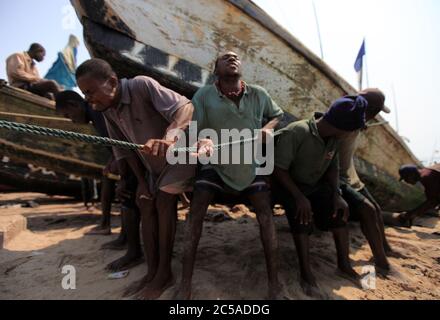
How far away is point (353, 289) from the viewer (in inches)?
93.2

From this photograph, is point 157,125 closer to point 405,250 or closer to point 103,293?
point 103,293

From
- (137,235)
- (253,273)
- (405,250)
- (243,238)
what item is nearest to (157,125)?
(137,235)

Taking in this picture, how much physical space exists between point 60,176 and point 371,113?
589 centimetres

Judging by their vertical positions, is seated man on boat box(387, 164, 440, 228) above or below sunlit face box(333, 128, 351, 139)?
below

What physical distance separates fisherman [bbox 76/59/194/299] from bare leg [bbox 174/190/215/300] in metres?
0.18

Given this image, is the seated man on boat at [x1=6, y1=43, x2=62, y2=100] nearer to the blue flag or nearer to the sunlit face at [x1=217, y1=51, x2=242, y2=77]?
the sunlit face at [x1=217, y1=51, x2=242, y2=77]

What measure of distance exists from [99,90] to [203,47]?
5.60ft

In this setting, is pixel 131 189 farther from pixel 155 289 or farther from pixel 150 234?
pixel 155 289

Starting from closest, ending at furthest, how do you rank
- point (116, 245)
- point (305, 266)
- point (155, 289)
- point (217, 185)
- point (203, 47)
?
point (155, 289) → point (217, 185) → point (305, 266) → point (116, 245) → point (203, 47)

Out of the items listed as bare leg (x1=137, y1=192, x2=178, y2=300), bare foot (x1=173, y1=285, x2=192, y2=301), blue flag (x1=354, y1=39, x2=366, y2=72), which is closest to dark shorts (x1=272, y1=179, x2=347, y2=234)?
bare leg (x1=137, y1=192, x2=178, y2=300)

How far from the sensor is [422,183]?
4.80m

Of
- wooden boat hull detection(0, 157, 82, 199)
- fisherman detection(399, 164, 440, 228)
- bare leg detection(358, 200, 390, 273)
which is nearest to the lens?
bare leg detection(358, 200, 390, 273)

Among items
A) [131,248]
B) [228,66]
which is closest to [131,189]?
[131,248]

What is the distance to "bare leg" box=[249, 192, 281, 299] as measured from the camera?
2.09 metres
